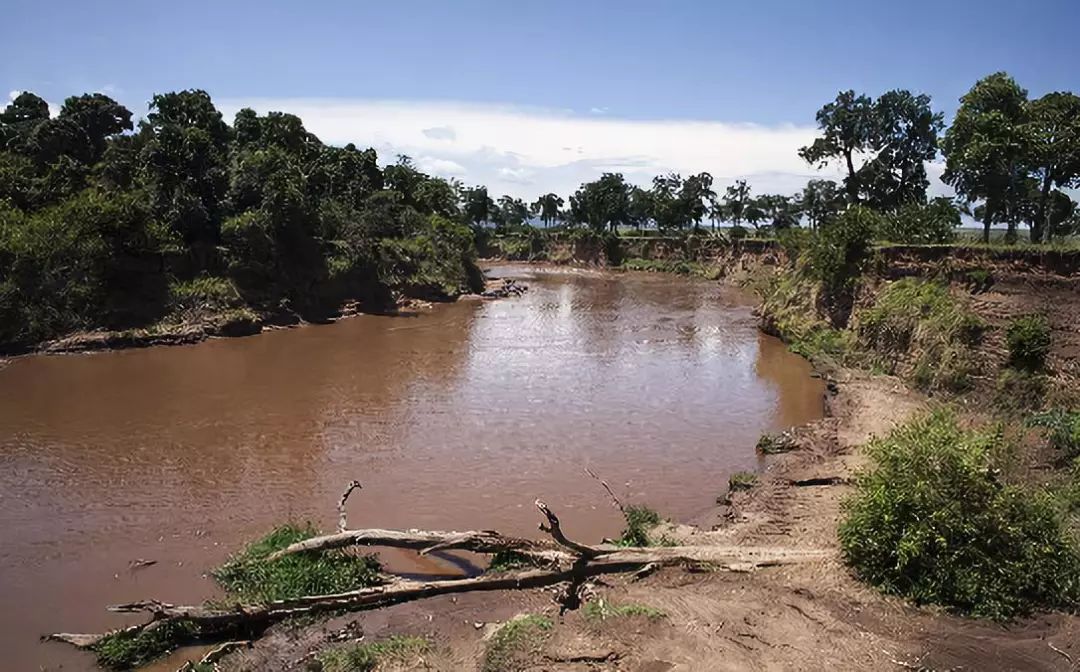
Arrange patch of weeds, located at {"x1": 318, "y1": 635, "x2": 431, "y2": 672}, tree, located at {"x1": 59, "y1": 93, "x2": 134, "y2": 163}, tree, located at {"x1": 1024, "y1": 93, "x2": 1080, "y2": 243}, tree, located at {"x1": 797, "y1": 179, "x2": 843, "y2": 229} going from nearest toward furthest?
patch of weeds, located at {"x1": 318, "y1": 635, "x2": 431, "y2": 672} < tree, located at {"x1": 1024, "y1": 93, "x2": 1080, "y2": 243} < tree, located at {"x1": 59, "y1": 93, "x2": 134, "y2": 163} < tree, located at {"x1": 797, "y1": 179, "x2": 843, "y2": 229}

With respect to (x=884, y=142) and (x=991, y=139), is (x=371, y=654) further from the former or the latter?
(x=884, y=142)

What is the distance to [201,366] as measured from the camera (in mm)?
27016

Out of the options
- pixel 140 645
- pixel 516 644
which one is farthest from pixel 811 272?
pixel 140 645

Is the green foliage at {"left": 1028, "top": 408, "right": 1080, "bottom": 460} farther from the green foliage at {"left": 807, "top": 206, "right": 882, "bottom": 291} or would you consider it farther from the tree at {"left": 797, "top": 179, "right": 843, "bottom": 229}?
the tree at {"left": 797, "top": 179, "right": 843, "bottom": 229}

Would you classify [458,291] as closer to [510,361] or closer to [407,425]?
[510,361]

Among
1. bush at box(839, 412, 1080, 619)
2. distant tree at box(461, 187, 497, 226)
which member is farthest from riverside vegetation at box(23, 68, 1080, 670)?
distant tree at box(461, 187, 497, 226)

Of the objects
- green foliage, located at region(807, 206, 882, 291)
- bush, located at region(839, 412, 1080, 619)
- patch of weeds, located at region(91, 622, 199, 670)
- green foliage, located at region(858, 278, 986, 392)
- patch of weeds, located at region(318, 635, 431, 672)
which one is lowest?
patch of weeds, located at region(91, 622, 199, 670)

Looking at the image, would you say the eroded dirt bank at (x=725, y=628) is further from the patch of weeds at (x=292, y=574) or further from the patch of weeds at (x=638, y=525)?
the patch of weeds at (x=292, y=574)

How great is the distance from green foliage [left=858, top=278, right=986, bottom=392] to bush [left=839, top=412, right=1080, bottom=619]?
10.8 metres

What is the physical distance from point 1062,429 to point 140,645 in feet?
52.4

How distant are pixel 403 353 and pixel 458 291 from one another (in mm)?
18471

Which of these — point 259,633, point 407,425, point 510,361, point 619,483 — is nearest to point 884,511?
point 619,483

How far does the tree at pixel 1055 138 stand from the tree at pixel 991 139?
354 millimetres

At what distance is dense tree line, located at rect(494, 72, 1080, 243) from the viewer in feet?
77.4
